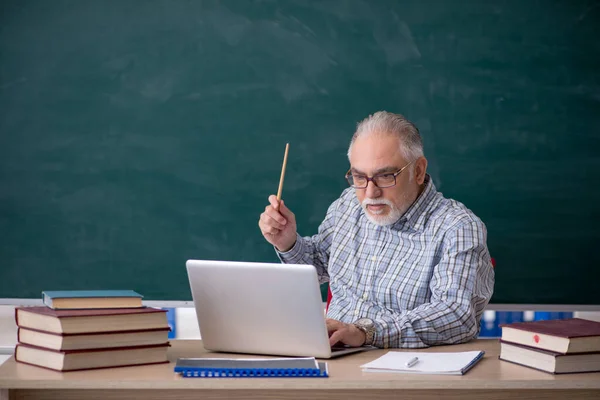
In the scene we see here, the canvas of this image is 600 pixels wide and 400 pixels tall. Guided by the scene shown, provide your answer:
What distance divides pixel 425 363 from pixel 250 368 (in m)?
0.40

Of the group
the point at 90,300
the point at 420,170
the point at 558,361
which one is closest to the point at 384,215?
the point at 420,170

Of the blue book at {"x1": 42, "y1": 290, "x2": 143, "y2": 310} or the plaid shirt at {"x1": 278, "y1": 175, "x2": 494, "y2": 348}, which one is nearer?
the blue book at {"x1": 42, "y1": 290, "x2": 143, "y2": 310}

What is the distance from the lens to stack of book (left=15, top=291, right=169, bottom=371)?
1.67 meters

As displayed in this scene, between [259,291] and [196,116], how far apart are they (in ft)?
4.79

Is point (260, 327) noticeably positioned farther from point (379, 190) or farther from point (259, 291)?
point (379, 190)

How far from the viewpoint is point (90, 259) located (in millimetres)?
3076

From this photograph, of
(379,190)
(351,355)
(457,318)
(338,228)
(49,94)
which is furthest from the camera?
(49,94)

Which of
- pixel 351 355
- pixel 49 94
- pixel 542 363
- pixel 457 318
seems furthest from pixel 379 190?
pixel 49 94

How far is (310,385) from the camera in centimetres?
157

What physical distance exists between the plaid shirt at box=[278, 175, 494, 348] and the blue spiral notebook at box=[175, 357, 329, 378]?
0.37 m

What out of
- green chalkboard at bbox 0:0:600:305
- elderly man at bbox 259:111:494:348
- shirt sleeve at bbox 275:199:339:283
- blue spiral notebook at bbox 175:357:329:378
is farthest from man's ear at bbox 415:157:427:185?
blue spiral notebook at bbox 175:357:329:378

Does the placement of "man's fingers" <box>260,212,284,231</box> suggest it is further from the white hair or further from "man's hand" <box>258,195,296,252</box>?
the white hair

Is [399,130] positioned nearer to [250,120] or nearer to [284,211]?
[284,211]

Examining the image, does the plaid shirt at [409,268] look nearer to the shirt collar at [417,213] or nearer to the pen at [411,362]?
the shirt collar at [417,213]
